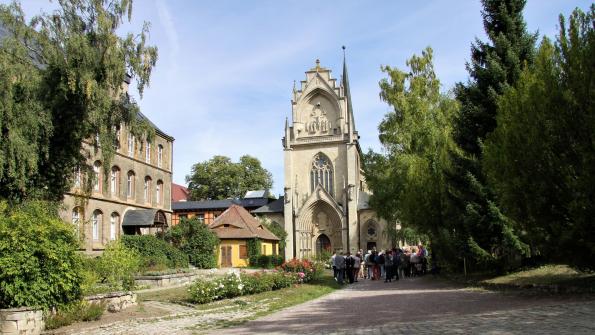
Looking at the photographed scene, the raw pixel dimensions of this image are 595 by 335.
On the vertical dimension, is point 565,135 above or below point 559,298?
above

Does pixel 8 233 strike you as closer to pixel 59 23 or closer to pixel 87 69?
pixel 87 69

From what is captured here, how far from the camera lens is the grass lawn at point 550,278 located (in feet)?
40.2

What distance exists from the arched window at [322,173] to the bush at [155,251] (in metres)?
24.0

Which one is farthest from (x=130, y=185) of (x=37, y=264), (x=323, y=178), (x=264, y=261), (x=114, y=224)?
(x=37, y=264)

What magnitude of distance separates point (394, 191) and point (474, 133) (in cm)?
1287

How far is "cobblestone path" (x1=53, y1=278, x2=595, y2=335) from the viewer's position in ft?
26.7

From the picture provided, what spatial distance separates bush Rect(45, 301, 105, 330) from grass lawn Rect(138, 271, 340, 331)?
237 cm

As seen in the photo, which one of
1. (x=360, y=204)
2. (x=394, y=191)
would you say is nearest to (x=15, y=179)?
(x=394, y=191)

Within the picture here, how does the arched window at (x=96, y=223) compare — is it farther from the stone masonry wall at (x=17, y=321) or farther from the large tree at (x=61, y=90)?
the stone masonry wall at (x=17, y=321)

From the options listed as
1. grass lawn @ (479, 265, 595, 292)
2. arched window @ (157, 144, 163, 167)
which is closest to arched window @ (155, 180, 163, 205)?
arched window @ (157, 144, 163, 167)

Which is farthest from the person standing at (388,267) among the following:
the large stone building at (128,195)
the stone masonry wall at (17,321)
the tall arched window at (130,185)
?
the tall arched window at (130,185)

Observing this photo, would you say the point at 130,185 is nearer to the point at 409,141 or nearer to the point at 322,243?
the point at 409,141

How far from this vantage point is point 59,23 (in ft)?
58.7

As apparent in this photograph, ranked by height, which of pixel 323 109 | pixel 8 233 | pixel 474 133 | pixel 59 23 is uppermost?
pixel 323 109
